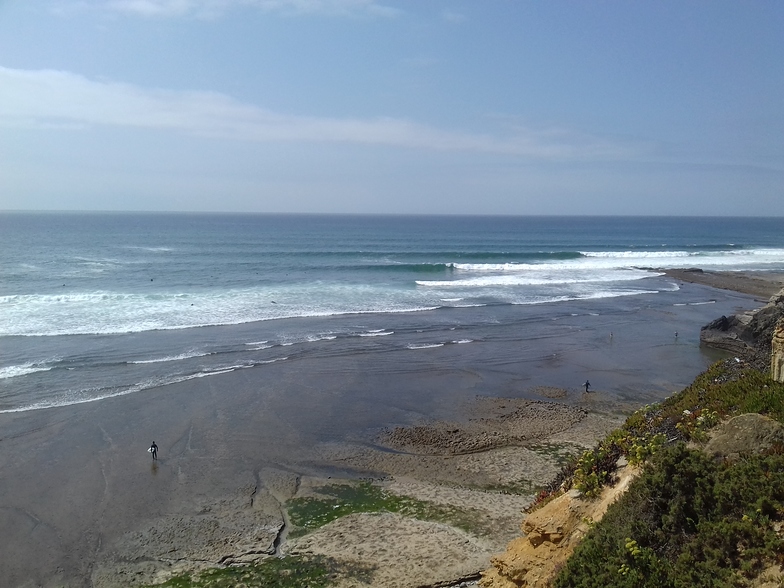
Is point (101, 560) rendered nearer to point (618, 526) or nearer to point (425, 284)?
point (618, 526)

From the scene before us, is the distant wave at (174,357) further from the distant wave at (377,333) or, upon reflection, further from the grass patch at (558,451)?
the grass patch at (558,451)

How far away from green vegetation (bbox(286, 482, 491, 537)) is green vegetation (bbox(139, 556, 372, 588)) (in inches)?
48.2

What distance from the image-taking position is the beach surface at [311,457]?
38.5ft

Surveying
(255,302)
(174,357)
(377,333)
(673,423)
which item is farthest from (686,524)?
(255,302)

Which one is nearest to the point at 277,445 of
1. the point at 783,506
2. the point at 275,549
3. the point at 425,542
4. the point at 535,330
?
the point at 275,549

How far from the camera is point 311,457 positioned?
16.4 m

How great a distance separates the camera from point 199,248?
2960 inches

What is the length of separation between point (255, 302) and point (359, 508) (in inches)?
1063

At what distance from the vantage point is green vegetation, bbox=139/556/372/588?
10633 mm

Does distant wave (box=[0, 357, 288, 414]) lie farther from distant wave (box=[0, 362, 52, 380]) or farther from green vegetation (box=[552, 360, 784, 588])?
green vegetation (box=[552, 360, 784, 588])

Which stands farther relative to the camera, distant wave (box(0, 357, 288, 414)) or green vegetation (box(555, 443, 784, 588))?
distant wave (box(0, 357, 288, 414))

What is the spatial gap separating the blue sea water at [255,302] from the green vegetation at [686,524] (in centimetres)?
1906

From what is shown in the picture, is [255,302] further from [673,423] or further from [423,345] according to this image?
[673,423]

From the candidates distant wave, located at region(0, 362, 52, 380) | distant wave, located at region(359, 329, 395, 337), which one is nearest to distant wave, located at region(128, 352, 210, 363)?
distant wave, located at region(0, 362, 52, 380)
